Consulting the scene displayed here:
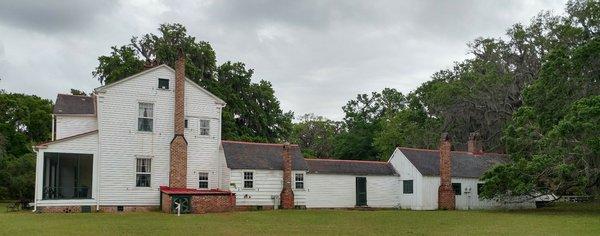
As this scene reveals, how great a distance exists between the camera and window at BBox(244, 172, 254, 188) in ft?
114

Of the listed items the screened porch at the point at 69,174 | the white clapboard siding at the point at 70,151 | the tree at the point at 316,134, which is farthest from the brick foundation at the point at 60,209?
the tree at the point at 316,134

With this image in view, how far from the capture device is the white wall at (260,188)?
3444 centimetres

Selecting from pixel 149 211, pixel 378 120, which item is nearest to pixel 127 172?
pixel 149 211

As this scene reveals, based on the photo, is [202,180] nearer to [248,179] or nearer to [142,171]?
[248,179]

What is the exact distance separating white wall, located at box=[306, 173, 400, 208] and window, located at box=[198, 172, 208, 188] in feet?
19.2

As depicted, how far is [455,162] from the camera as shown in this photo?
130ft

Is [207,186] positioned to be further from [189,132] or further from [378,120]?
[378,120]

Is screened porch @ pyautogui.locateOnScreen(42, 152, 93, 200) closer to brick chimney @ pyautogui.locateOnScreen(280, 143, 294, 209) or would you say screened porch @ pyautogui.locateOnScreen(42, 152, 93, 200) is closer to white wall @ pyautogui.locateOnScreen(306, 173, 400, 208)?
brick chimney @ pyautogui.locateOnScreen(280, 143, 294, 209)

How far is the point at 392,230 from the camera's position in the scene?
65.8 ft

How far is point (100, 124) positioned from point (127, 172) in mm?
2848

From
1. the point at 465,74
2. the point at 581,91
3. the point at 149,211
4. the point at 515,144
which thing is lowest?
the point at 149,211

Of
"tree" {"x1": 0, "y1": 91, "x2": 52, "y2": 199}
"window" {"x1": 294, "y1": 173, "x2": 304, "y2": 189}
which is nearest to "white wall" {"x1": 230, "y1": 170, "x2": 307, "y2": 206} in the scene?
"window" {"x1": 294, "y1": 173, "x2": 304, "y2": 189}

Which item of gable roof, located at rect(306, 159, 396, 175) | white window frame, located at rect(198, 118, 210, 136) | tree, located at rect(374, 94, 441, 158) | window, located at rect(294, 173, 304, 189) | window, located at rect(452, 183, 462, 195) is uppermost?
tree, located at rect(374, 94, 441, 158)

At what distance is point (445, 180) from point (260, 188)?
11.1 m
